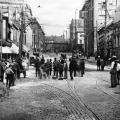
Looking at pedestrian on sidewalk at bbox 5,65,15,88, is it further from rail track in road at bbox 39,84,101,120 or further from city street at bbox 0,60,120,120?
rail track in road at bbox 39,84,101,120

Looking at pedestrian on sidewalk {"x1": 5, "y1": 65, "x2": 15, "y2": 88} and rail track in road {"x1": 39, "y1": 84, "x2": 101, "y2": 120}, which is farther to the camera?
pedestrian on sidewalk {"x1": 5, "y1": 65, "x2": 15, "y2": 88}

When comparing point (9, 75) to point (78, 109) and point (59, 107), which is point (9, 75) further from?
point (78, 109)

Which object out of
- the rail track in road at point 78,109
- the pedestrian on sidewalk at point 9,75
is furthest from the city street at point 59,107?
the pedestrian on sidewalk at point 9,75

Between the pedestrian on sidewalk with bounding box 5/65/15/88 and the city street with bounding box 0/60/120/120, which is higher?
the pedestrian on sidewalk with bounding box 5/65/15/88

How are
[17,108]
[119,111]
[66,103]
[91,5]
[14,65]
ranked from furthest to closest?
[91,5]
[14,65]
[66,103]
[17,108]
[119,111]

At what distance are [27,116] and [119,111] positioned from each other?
302cm

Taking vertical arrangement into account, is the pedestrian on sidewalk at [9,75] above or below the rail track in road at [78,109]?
above

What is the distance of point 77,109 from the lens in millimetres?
10875

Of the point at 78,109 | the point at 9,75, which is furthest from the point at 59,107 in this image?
the point at 9,75

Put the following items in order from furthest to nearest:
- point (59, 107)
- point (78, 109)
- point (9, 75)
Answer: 1. point (9, 75)
2. point (59, 107)
3. point (78, 109)

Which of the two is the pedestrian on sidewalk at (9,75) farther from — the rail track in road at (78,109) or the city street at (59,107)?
the rail track in road at (78,109)

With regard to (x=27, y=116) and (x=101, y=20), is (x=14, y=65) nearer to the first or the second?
(x=27, y=116)

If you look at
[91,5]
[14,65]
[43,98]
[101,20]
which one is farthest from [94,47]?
[43,98]

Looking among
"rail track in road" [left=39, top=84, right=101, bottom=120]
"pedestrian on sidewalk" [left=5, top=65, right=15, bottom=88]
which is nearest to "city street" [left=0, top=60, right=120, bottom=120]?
"rail track in road" [left=39, top=84, right=101, bottom=120]
